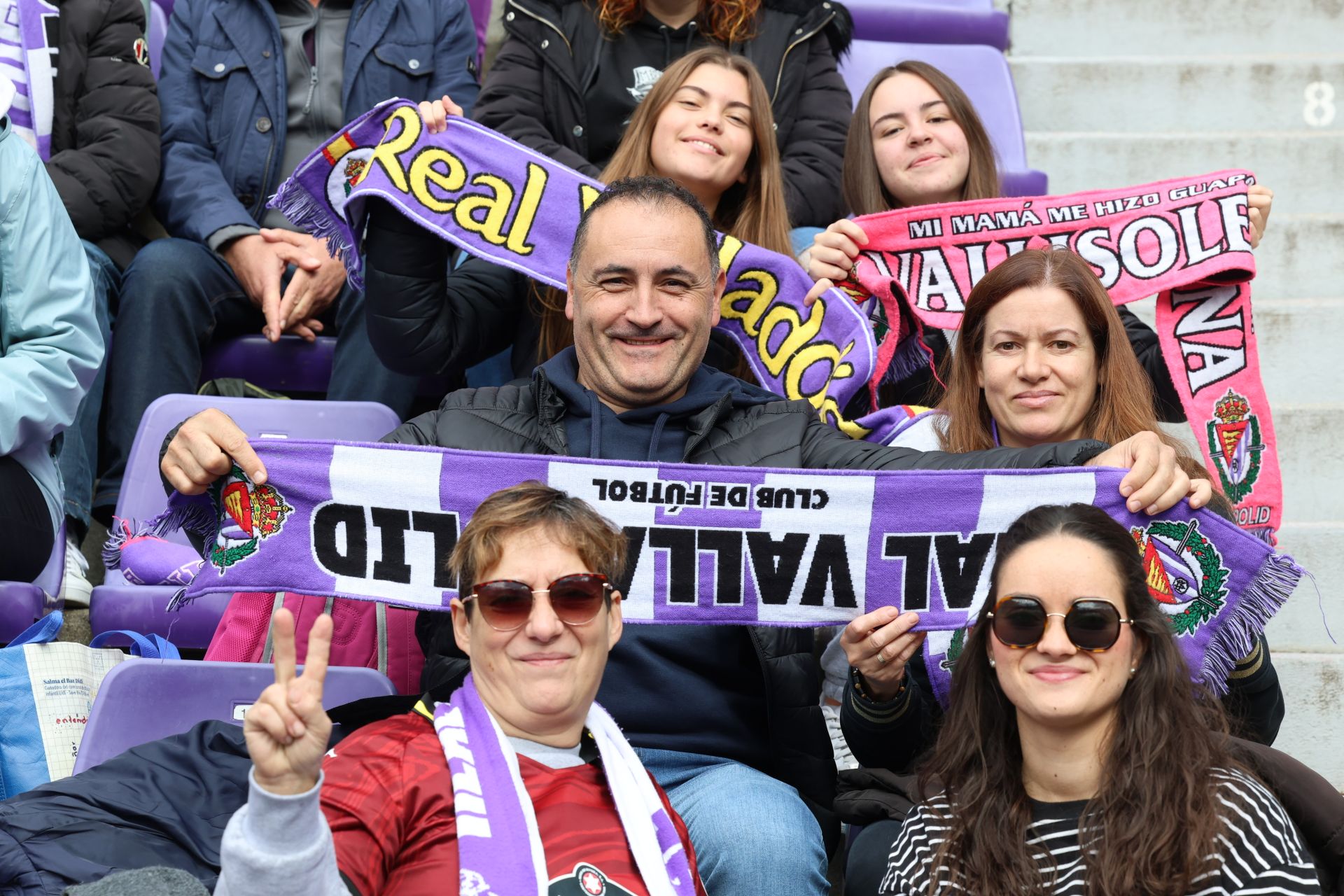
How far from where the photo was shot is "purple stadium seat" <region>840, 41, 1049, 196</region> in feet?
19.3

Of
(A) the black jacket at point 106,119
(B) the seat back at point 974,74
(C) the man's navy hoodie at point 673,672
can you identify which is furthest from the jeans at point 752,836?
(B) the seat back at point 974,74

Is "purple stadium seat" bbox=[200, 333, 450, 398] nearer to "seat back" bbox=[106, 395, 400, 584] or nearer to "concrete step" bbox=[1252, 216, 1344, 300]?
"seat back" bbox=[106, 395, 400, 584]

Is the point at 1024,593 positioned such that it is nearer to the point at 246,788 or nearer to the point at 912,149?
the point at 246,788

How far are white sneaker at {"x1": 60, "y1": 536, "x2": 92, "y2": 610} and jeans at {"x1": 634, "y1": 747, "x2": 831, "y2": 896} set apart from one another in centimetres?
180

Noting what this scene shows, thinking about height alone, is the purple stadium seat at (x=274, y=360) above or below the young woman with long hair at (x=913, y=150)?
below

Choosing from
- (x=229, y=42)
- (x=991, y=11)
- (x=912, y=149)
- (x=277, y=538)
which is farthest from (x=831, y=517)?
(x=991, y=11)

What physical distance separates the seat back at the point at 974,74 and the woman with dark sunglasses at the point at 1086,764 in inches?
138

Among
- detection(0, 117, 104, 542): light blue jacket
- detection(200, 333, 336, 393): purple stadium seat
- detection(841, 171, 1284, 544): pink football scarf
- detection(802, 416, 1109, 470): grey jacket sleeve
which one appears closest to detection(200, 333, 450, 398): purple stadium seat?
detection(200, 333, 336, 393): purple stadium seat

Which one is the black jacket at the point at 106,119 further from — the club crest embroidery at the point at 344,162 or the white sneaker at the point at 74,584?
the white sneaker at the point at 74,584

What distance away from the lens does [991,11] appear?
655 cm

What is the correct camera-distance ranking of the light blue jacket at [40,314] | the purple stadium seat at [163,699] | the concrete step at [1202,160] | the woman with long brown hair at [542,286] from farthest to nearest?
the concrete step at [1202,160] → the woman with long brown hair at [542,286] → the light blue jacket at [40,314] → the purple stadium seat at [163,699]

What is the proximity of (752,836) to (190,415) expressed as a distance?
2.10 m

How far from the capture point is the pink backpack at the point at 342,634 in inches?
130

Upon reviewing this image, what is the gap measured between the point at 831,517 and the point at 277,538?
103 cm
